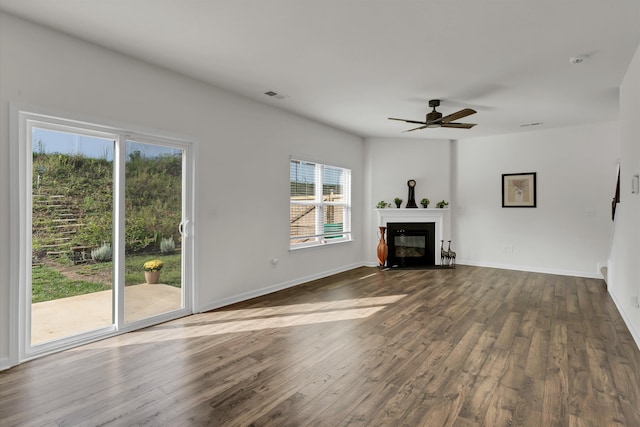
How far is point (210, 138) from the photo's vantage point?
160 inches

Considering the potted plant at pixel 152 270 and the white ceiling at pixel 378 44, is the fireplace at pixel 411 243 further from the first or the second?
the potted plant at pixel 152 270

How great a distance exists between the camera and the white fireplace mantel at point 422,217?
6922 mm

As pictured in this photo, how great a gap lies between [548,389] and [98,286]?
365cm

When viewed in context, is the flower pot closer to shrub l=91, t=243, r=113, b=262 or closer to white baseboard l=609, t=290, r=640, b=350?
shrub l=91, t=243, r=113, b=262

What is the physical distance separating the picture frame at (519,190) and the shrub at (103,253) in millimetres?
6408

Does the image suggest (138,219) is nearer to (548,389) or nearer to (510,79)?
(548,389)

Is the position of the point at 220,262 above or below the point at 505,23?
below

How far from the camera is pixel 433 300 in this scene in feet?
14.5

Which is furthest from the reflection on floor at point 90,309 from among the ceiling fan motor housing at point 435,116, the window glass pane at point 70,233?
the ceiling fan motor housing at point 435,116

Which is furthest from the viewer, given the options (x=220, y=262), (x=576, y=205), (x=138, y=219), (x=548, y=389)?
(x=576, y=205)

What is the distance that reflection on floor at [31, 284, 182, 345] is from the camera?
2879 millimetres

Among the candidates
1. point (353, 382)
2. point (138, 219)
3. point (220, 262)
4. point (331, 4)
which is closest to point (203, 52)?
point (331, 4)

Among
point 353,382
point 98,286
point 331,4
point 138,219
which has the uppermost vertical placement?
point 331,4

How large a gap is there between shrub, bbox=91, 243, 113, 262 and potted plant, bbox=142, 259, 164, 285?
0.36 meters
